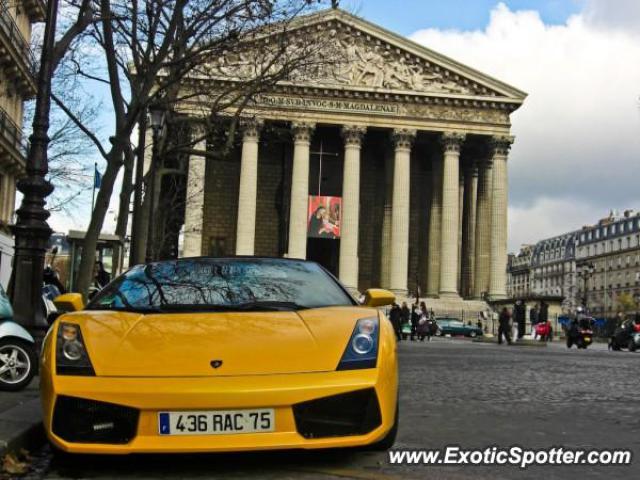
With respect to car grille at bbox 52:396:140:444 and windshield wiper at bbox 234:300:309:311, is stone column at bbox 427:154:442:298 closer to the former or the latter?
windshield wiper at bbox 234:300:309:311

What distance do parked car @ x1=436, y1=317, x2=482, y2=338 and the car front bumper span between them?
3715cm

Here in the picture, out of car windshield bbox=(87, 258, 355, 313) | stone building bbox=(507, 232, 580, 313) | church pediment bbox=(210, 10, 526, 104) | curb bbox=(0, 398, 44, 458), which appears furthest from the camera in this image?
stone building bbox=(507, 232, 580, 313)

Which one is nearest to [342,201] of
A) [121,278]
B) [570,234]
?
[121,278]

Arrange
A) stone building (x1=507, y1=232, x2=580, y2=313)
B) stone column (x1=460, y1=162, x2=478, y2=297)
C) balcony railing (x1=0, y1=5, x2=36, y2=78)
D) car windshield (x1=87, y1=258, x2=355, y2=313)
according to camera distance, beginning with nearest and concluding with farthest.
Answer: car windshield (x1=87, y1=258, x2=355, y2=313)
balcony railing (x1=0, y1=5, x2=36, y2=78)
stone column (x1=460, y1=162, x2=478, y2=297)
stone building (x1=507, y1=232, x2=580, y2=313)

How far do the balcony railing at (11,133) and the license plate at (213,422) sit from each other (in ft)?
84.0

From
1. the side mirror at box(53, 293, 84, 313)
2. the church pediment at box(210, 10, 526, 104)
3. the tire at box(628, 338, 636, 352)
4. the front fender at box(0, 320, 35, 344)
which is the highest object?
the church pediment at box(210, 10, 526, 104)

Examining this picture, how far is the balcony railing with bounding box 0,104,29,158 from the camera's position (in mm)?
27478

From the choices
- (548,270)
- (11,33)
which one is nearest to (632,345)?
(11,33)

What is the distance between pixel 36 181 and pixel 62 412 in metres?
5.27

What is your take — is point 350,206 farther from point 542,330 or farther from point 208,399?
point 208,399

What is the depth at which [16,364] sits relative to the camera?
22.0 ft

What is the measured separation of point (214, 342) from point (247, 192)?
132 feet

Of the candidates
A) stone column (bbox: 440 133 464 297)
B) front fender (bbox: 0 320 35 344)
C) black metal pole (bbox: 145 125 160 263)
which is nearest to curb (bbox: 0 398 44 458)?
front fender (bbox: 0 320 35 344)

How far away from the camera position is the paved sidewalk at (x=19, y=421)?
430 cm
